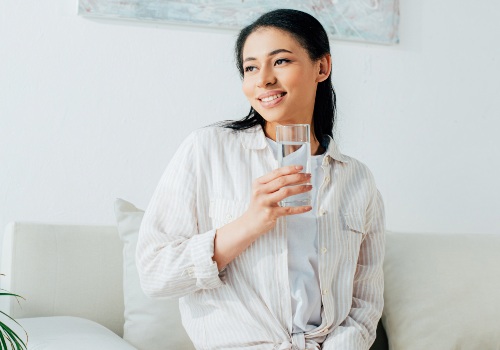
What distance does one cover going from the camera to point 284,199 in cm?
130

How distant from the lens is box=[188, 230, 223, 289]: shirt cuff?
1387mm

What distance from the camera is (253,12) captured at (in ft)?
7.13

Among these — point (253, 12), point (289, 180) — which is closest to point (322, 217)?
point (289, 180)

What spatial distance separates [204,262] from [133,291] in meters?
0.43

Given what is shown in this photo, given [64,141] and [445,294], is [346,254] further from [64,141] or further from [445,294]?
[64,141]

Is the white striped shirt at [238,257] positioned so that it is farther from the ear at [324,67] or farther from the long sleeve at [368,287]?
the ear at [324,67]

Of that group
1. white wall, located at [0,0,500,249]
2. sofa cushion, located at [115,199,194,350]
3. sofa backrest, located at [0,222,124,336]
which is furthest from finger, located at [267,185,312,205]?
white wall, located at [0,0,500,249]

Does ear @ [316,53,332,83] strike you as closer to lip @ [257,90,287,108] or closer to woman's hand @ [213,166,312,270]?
lip @ [257,90,287,108]

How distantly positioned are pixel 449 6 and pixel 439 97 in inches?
11.8

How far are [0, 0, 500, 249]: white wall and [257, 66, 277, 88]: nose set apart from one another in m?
0.72

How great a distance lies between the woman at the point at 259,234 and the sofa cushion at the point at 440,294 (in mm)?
268

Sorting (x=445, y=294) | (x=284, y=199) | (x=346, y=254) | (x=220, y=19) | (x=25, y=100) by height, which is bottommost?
(x=445, y=294)

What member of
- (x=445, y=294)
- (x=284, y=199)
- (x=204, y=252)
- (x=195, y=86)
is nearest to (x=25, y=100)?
(x=195, y=86)

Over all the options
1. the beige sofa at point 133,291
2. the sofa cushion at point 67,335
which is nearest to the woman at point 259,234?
the sofa cushion at point 67,335
